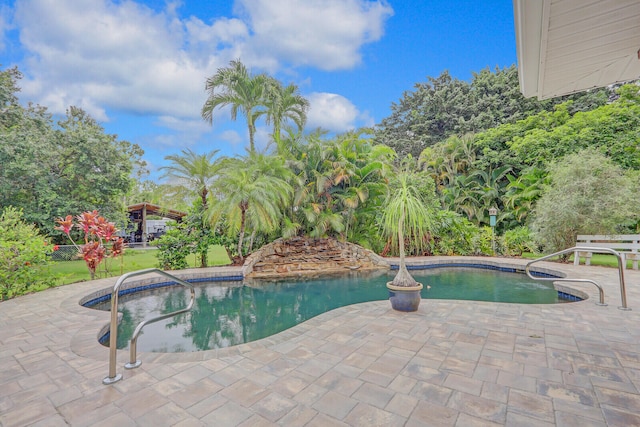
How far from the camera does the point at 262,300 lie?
681 cm

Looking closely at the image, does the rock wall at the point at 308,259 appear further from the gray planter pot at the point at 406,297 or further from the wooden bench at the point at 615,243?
the wooden bench at the point at 615,243

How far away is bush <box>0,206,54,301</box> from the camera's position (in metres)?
5.81

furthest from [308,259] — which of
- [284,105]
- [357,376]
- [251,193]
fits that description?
[357,376]

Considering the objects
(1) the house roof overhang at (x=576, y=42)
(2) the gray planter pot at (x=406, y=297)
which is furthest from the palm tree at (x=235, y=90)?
(1) the house roof overhang at (x=576, y=42)

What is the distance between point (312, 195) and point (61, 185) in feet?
35.8

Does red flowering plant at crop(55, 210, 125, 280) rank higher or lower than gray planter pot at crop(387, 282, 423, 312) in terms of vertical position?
higher

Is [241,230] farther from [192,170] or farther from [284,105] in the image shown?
[284,105]

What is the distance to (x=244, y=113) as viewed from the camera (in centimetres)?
1252

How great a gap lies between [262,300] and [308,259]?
372cm

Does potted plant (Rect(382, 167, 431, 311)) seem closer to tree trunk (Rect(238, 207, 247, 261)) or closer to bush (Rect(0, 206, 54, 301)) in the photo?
tree trunk (Rect(238, 207, 247, 261))

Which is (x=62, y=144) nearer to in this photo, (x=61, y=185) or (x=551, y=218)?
(x=61, y=185)

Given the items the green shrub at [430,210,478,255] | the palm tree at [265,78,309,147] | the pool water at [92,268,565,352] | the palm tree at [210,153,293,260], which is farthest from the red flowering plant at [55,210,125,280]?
the green shrub at [430,210,478,255]

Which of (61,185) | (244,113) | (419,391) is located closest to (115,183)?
(61,185)

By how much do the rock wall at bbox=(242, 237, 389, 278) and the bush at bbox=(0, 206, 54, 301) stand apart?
15.1ft
